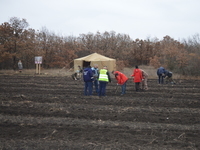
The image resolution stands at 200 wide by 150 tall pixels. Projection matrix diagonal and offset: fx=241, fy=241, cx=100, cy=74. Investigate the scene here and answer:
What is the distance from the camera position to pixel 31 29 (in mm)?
41188

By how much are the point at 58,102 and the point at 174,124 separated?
5258mm

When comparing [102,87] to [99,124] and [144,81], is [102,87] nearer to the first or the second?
[144,81]

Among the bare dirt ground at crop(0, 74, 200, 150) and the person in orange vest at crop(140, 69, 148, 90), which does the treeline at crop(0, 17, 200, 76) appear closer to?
the person in orange vest at crop(140, 69, 148, 90)

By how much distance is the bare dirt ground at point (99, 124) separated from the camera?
18.2 ft

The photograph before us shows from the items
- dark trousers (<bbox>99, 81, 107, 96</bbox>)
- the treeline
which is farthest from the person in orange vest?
the treeline

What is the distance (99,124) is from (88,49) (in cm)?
3766

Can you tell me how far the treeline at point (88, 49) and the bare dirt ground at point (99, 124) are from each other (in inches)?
701

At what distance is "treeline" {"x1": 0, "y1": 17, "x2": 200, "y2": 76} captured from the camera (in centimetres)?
2800

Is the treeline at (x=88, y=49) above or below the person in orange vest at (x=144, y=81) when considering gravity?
above

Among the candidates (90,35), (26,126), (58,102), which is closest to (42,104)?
(58,102)

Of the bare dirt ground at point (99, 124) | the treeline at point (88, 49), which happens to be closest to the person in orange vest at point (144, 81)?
the bare dirt ground at point (99, 124)

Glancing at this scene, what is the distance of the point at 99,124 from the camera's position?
7.22 metres

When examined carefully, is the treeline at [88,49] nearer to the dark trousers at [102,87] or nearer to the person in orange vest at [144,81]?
the person in orange vest at [144,81]

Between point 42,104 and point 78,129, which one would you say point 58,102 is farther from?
point 78,129
